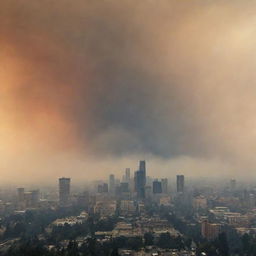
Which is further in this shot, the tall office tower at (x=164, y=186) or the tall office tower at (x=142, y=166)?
the tall office tower at (x=164, y=186)

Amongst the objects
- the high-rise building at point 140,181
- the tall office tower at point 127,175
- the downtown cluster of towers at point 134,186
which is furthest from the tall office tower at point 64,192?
the high-rise building at point 140,181

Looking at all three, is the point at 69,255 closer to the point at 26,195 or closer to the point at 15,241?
the point at 15,241

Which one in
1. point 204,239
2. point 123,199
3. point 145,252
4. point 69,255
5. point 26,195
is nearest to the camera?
point 69,255

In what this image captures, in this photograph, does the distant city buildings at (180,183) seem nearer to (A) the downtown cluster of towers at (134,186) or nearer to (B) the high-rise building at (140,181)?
(A) the downtown cluster of towers at (134,186)

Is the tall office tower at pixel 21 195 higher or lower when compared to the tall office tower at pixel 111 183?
lower

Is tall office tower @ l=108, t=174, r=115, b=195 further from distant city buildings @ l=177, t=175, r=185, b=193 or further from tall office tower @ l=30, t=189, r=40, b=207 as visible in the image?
tall office tower @ l=30, t=189, r=40, b=207

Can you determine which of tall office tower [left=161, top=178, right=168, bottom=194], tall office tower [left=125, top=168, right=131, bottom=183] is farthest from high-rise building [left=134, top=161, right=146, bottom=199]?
tall office tower [left=161, top=178, right=168, bottom=194]

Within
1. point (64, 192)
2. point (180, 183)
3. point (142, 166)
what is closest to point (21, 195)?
point (64, 192)

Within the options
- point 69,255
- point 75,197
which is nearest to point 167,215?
point 75,197
